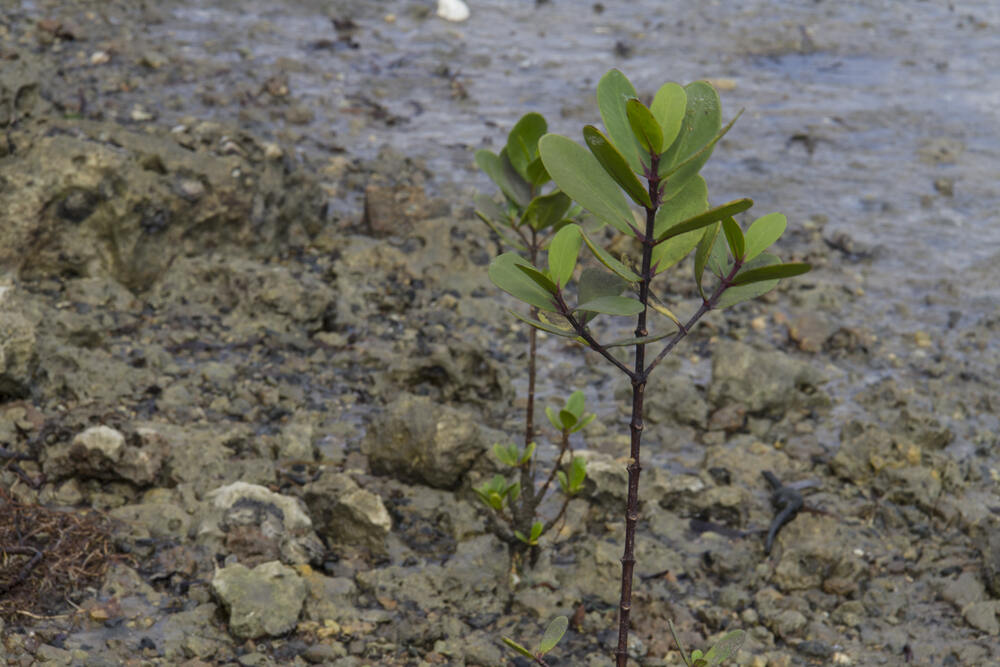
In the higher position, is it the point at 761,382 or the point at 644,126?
the point at 644,126

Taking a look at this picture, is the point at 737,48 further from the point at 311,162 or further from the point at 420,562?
the point at 420,562

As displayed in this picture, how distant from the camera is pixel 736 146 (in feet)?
22.7

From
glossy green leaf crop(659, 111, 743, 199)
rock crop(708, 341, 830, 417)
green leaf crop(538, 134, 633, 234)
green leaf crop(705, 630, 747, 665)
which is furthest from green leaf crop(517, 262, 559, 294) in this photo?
rock crop(708, 341, 830, 417)

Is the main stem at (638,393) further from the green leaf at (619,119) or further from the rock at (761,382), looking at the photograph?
the rock at (761,382)

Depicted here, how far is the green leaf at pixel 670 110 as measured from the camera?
1.60 meters

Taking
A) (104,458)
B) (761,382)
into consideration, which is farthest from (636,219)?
(761,382)

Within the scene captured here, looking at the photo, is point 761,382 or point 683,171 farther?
point 761,382

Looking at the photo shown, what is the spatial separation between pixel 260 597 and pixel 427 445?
0.88 m

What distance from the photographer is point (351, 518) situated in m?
3.15

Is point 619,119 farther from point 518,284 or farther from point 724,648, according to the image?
point 724,648

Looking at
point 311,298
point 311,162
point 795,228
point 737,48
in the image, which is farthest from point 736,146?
→ point 311,298

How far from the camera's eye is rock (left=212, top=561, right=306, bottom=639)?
2713mm

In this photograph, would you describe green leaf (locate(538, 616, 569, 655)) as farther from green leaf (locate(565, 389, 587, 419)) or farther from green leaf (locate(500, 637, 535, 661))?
green leaf (locate(565, 389, 587, 419))

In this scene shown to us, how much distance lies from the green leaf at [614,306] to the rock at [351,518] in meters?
1.65
